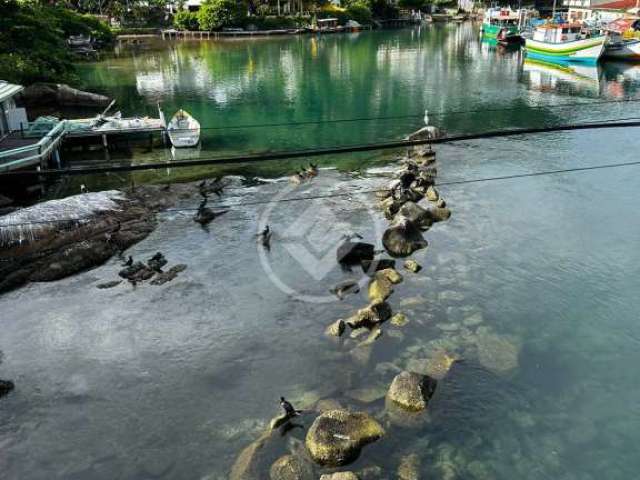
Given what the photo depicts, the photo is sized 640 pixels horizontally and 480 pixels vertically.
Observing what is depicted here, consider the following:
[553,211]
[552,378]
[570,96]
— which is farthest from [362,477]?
[570,96]

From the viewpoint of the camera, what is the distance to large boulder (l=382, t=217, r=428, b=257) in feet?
79.4

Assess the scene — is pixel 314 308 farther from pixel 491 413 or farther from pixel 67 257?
pixel 67 257

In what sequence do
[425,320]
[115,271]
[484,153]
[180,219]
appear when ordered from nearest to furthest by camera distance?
[425,320]
[115,271]
[180,219]
[484,153]

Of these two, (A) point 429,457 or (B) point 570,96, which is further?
(B) point 570,96

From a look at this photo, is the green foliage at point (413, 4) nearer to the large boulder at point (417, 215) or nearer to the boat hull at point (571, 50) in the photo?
the boat hull at point (571, 50)

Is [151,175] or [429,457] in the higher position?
[151,175]

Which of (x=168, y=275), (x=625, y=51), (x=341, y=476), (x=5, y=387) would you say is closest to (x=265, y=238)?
(x=168, y=275)

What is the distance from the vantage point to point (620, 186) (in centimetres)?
3127

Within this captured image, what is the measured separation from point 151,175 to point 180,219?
25.4ft

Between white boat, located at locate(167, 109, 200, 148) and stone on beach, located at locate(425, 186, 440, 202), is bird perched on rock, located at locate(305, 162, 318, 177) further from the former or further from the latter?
white boat, located at locate(167, 109, 200, 148)

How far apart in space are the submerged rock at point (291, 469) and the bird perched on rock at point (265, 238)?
12.5 metres

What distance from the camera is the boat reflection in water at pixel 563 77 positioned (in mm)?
56625

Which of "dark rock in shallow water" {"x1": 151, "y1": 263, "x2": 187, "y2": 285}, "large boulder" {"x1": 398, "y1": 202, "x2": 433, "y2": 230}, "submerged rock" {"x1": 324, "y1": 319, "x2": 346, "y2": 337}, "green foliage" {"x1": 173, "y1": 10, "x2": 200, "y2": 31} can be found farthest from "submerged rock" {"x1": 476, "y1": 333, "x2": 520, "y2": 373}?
"green foliage" {"x1": 173, "y1": 10, "x2": 200, "y2": 31}

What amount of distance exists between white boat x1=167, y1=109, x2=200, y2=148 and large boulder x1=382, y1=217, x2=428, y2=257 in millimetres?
19404
